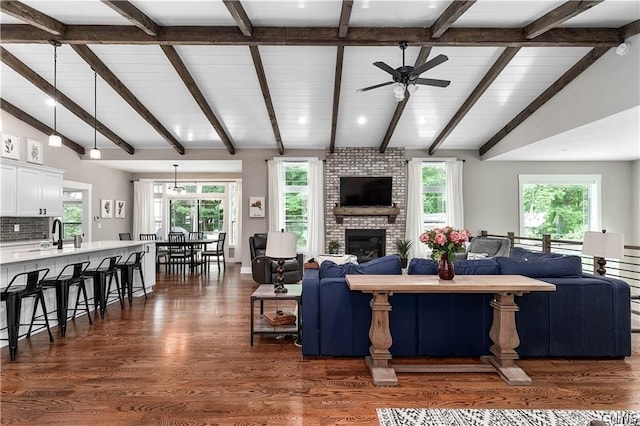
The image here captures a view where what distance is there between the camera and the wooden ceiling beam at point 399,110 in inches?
197

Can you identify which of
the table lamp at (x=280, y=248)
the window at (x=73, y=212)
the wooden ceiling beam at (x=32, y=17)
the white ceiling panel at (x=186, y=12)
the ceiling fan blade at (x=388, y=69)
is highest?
the white ceiling panel at (x=186, y=12)

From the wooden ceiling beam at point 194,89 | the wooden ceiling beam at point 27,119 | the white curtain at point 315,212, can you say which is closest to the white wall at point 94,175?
the wooden ceiling beam at point 27,119

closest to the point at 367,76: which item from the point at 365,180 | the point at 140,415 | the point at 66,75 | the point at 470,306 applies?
the point at 365,180

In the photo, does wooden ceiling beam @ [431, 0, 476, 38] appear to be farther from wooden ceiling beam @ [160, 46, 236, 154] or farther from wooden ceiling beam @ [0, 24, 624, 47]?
wooden ceiling beam @ [160, 46, 236, 154]

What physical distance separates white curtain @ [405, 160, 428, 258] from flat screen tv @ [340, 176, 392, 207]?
1.66 ft

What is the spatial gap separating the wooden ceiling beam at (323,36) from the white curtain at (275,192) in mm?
3981

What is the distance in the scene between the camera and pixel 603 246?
3.81 m

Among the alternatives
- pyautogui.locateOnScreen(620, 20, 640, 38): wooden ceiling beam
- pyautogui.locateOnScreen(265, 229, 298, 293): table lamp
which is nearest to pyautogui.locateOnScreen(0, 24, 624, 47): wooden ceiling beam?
pyautogui.locateOnScreen(620, 20, 640, 38): wooden ceiling beam

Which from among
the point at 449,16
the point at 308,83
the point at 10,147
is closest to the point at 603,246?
the point at 449,16

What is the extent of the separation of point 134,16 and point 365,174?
5433mm

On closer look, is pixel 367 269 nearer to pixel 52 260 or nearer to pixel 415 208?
pixel 52 260

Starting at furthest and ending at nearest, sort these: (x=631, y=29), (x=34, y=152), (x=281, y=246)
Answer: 1. (x=34, y=152)
2. (x=631, y=29)
3. (x=281, y=246)

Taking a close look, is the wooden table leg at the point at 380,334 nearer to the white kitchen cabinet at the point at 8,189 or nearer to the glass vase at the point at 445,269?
the glass vase at the point at 445,269

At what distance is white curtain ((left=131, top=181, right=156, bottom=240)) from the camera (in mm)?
10289
